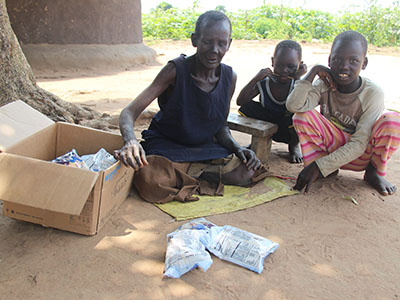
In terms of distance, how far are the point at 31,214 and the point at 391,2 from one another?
46.9 feet

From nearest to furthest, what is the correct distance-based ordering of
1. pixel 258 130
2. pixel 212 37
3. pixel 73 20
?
pixel 212 37
pixel 258 130
pixel 73 20

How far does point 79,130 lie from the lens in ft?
7.77

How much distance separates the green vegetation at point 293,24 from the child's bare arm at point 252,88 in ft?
31.7

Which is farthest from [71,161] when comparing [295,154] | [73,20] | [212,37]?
[73,20]

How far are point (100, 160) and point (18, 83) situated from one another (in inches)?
61.3

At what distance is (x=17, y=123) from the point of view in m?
2.10

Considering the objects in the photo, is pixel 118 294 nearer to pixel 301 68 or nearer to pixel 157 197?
pixel 157 197

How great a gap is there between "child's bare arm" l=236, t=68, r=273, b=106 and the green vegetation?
9674mm

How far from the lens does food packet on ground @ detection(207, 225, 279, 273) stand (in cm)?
174

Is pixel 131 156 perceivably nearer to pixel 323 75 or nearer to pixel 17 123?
pixel 17 123

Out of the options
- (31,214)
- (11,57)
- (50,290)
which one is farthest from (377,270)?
(11,57)

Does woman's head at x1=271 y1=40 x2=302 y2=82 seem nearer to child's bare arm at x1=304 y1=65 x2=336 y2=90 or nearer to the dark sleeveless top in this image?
child's bare arm at x1=304 y1=65 x2=336 y2=90

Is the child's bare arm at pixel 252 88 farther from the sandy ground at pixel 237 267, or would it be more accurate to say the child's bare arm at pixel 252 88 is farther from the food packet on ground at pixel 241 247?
the food packet on ground at pixel 241 247

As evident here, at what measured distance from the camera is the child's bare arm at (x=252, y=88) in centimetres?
292
